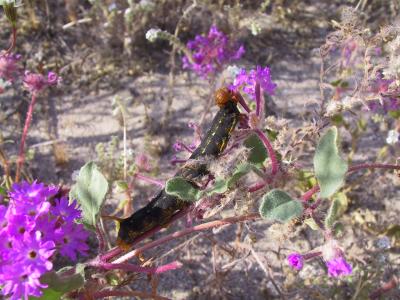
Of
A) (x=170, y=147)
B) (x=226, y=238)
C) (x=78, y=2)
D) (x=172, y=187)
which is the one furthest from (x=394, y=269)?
(x=78, y=2)

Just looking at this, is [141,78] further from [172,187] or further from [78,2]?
[172,187]

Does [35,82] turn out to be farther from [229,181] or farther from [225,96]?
[229,181]

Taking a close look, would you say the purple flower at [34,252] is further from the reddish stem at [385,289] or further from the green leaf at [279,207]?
the reddish stem at [385,289]

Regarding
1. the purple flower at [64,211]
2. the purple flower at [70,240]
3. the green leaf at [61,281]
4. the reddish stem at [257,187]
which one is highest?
the purple flower at [64,211]

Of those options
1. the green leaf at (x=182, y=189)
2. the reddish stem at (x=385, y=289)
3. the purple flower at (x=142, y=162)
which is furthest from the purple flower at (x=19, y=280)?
the reddish stem at (x=385, y=289)

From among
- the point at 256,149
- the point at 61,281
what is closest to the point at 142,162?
the point at 256,149

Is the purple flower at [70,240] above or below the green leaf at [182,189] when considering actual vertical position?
below
